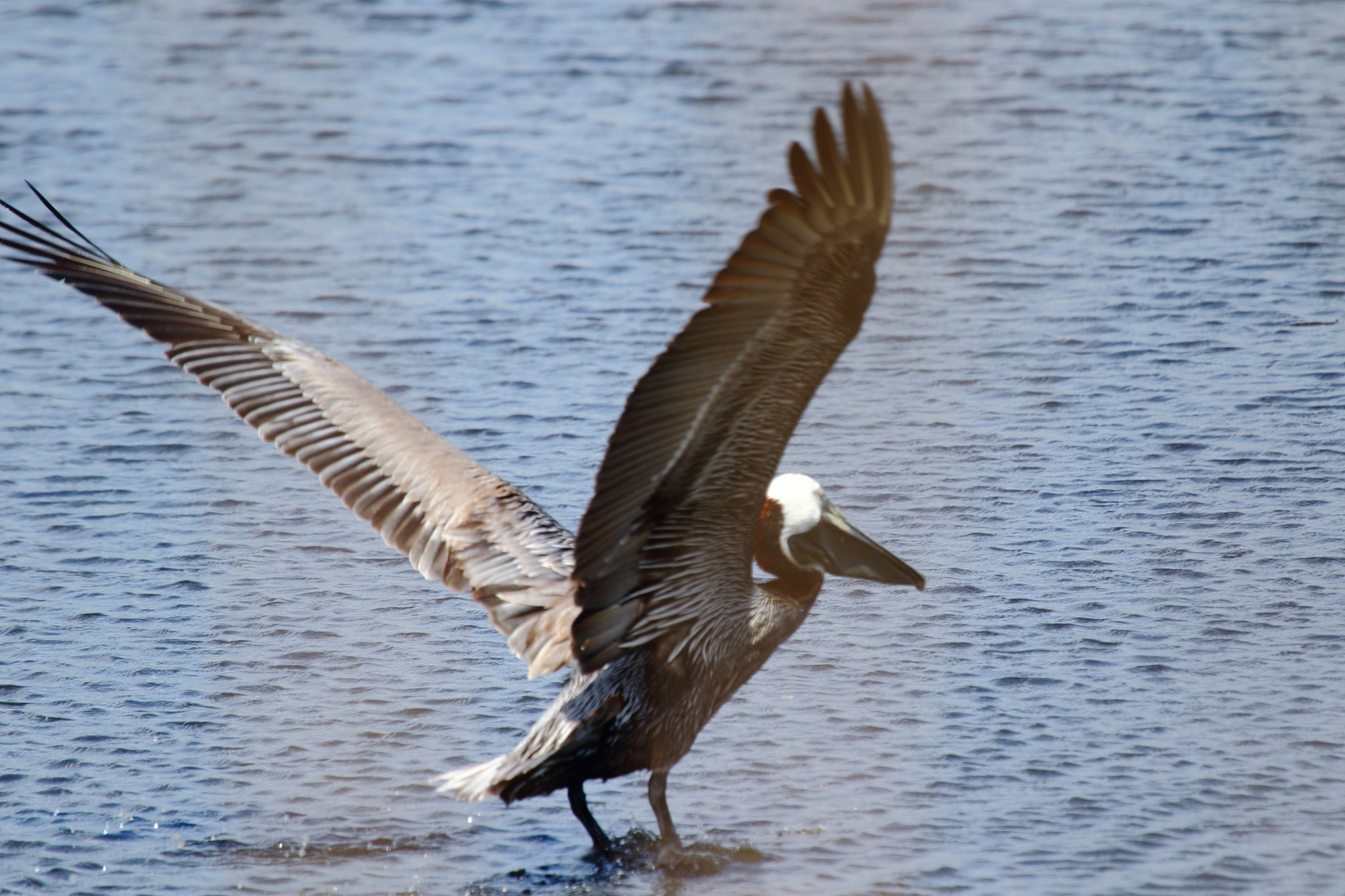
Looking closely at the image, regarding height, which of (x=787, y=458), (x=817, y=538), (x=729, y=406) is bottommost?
(x=787, y=458)

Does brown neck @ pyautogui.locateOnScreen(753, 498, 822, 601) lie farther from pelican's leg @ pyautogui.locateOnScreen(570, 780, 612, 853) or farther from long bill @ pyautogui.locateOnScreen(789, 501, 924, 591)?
pelican's leg @ pyautogui.locateOnScreen(570, 780, 612, 853)

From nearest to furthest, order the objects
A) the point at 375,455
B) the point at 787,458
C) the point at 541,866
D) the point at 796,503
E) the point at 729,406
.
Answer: the point at 729,406
the point at 541,866
the point at 796,503
the point at 375,455
the point at 787,458

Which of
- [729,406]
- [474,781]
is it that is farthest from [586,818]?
[729,406]

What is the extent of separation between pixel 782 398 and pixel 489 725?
1554 mm

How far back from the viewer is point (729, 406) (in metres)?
3.90

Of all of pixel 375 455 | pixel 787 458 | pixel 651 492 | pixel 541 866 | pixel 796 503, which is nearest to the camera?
pixel 651 492

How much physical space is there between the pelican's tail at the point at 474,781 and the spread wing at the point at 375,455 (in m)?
0.34

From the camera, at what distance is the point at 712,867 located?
432cm

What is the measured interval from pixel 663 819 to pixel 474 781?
0.46m

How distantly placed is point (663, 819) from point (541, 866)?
311mm

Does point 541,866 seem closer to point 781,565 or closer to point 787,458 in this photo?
point 781,565

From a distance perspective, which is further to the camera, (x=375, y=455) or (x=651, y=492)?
(x=375, y=455)

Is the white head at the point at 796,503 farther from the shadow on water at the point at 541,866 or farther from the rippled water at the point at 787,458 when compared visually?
the shadow on water at the point at 541,866

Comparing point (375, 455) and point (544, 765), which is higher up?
point (375, 455)
